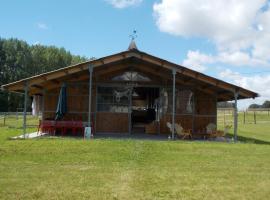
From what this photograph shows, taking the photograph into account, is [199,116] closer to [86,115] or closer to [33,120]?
[86,115]

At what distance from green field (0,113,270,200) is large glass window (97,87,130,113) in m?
5.44

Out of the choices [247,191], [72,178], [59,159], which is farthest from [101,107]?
[247,191]

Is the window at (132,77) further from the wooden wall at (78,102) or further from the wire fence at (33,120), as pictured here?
the wire fence at (33,120)

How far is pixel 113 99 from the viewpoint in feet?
62.3

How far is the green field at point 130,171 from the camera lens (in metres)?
6.99

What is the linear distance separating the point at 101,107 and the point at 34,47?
2242 inches

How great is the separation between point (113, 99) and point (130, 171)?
10223mm

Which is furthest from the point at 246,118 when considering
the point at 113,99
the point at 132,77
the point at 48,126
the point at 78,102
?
the point at 48,126

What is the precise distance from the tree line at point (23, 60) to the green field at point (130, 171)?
5146cm

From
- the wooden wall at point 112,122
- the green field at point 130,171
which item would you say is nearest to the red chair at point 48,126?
the wooden wall at point 112,122

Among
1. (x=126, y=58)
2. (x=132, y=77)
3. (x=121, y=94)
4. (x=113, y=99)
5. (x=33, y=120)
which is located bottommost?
(x=33, y=120)

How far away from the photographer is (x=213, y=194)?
6977 millimetres

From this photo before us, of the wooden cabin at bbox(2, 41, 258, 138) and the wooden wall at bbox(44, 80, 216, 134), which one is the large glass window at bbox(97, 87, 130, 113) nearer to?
the wooden cabin at bbox(2, 41, 258, 138)

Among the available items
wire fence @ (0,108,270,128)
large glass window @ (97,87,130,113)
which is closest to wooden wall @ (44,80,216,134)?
large glass window @ (97,87,130,113)
